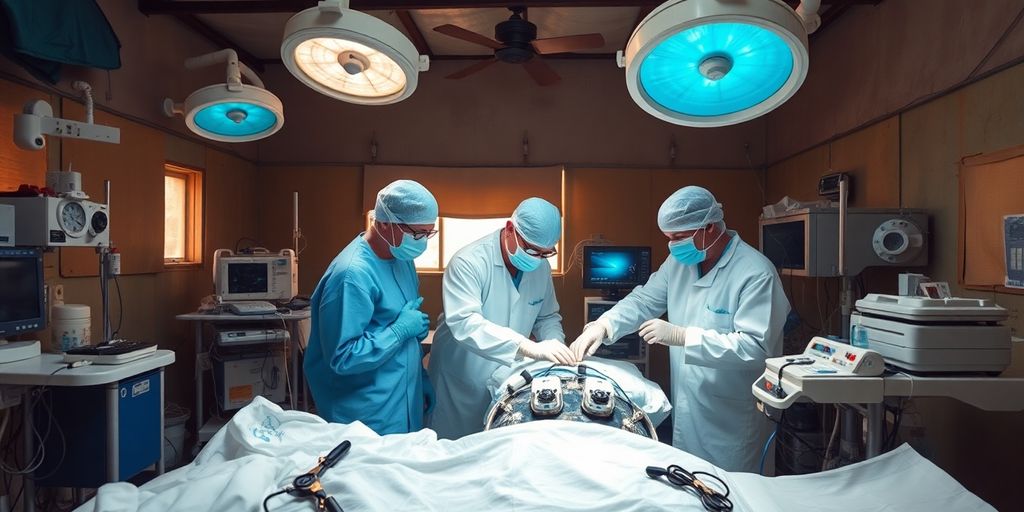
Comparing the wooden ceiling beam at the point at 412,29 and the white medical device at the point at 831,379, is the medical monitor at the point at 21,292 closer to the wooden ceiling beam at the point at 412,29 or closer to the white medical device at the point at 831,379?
the wooden ceiling beam at the point at 412,29

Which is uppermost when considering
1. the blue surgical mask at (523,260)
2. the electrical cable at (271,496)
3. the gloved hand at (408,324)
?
the blue surgical mask at (523,260)

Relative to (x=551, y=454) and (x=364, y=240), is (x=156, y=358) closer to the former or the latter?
(x=364, y=240)

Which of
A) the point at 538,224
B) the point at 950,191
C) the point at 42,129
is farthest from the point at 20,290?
the point at 950,191

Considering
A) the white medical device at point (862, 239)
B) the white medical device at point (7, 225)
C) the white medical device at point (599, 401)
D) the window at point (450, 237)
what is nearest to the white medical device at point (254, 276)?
the window at point (450, 237)

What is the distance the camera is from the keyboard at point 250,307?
140 inches

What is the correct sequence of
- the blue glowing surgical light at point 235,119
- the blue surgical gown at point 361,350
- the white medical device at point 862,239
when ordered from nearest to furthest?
the blue surgical gown at point 361,350 → the white medical device at point 862,239 → the blue glowing surgical light at point 235,119

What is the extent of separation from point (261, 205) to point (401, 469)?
438cm

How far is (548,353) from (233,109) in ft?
6.90

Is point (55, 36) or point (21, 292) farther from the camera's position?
point (55, 36)

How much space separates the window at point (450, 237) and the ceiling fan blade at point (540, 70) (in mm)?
1531

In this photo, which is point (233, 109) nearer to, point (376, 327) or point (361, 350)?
point (376, 327)

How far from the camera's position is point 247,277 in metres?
3.78

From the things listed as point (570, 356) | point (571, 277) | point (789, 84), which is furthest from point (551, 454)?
point (571, 277)

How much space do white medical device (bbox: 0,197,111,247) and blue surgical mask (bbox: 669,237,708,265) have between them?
2.72 meters
